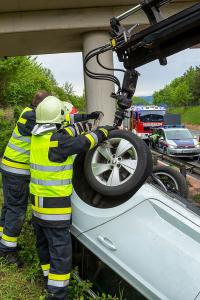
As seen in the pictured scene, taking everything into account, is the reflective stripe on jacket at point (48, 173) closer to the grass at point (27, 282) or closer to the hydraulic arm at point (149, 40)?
the hydraulic arm at point (149, 40)

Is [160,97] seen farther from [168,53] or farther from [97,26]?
[168,53]

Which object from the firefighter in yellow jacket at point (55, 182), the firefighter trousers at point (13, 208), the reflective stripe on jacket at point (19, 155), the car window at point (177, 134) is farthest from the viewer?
the car window at point (177, 134)

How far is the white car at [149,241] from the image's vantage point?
8.17 feet

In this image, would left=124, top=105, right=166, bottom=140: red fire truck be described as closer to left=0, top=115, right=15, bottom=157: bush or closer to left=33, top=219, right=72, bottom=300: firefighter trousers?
left=0, top=115, right=15, bottom=157: bush

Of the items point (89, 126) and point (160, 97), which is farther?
point (160, 97)

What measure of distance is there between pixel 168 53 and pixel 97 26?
7.76m

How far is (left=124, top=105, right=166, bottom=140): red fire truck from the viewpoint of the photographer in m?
27.6

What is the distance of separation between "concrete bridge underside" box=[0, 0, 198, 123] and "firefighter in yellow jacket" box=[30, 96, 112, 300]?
6.42 m

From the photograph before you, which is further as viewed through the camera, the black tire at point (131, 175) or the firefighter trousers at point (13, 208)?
the firefighter trousers at point (13, 208)

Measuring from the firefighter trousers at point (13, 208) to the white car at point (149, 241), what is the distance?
133cm

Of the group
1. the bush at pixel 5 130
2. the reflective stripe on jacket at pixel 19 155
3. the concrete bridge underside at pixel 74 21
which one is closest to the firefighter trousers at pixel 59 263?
the reflective stripe on jacket at pixel 19 155

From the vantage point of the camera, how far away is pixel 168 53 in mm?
Answer: 3090

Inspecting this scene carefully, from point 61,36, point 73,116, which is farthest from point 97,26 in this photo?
point 73,116

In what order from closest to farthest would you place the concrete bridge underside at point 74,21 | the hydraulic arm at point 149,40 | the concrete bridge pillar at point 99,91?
1. the hydraulic arm at point 149,40
2. the concrete bridge underside at point 74,21
3. the concrete bridge pillar at point 99,91
